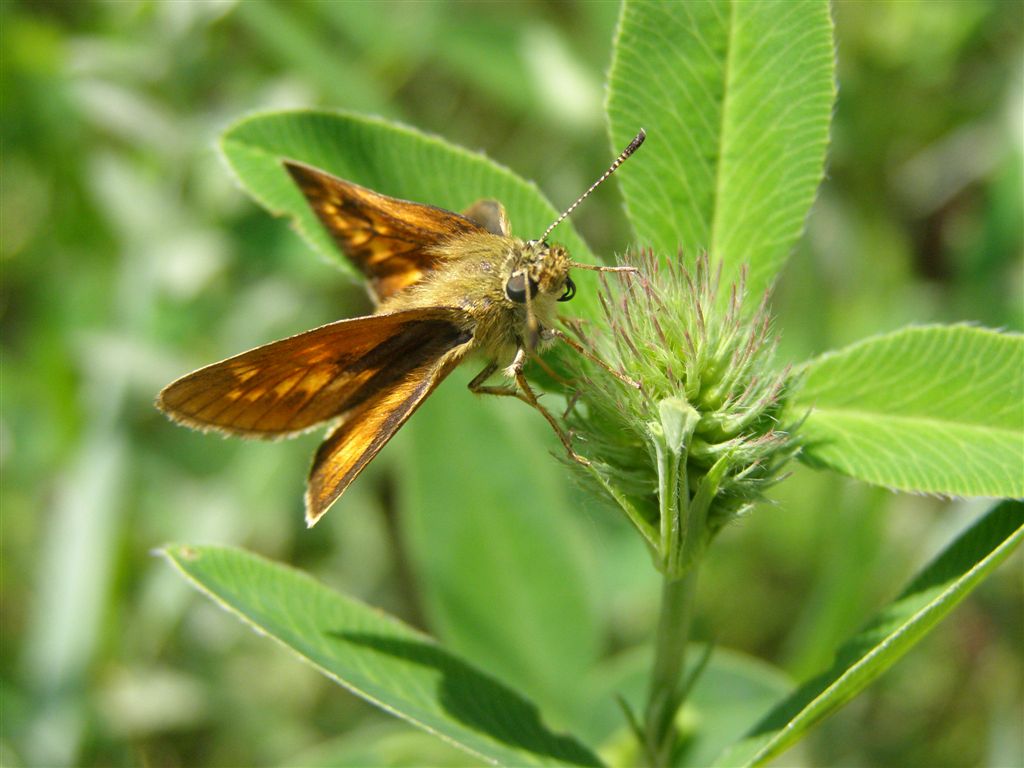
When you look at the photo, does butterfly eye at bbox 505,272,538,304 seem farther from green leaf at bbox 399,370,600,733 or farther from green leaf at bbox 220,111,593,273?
green leaf at bbox 399,370,600,733

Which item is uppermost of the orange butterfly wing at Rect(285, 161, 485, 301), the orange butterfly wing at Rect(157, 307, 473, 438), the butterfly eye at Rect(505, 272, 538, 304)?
the orange butterfly wing at Rect(285, 161, 485, 301)

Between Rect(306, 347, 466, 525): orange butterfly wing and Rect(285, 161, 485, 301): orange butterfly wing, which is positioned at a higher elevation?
Rect(285, 161, 485, 301): orange butterfly wing

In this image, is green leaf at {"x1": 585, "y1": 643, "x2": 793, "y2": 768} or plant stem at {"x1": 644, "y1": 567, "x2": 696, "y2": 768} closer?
plant stem at {"x1": 644, "y1": 567, "x2": 696, "y2": 768}

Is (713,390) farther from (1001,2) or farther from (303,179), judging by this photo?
(1001,2)

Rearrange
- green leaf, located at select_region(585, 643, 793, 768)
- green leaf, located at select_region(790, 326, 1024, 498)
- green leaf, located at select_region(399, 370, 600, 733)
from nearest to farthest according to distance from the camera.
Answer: green leaf, located at select_region(790, 326, 1024, 498) < green leaf, located at select_region(585, 643, 793, 768) < green leaf, located at select_region(399, 370, 600, 733)

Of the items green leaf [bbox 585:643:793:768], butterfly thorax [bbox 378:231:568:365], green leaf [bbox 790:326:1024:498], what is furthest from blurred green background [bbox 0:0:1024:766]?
green leaf [bbox 790:326:1024:498]

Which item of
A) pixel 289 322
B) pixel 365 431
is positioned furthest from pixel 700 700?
pixel 289 322

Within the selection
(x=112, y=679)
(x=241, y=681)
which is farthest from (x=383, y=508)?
(x=112, y=679)
